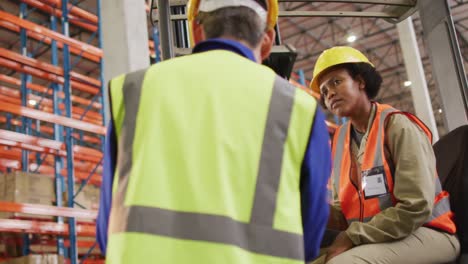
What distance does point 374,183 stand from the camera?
278 cm

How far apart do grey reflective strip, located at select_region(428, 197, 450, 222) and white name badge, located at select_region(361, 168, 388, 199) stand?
254 mm

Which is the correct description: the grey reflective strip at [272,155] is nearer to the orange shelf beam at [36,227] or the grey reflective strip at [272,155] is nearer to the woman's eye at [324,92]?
the woman's eye at [324,92]

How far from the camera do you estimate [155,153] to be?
145 cm

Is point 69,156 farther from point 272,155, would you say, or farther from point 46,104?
point 272,155

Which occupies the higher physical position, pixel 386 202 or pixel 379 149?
pixel 379 149

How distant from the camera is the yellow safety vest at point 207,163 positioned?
139 cm

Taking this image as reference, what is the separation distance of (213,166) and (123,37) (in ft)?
15.0

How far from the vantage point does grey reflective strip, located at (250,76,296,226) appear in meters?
1.46

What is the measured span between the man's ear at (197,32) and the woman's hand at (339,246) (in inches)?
53.3

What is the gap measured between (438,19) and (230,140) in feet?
7.79

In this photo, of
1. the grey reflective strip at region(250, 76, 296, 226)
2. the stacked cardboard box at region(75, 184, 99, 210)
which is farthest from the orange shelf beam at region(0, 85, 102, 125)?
the grey reflective strip at region(250, 76, 296, 226)

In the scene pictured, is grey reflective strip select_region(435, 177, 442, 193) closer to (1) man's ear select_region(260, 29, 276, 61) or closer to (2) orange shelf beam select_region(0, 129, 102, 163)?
(1) man's ear select_region(260, 29, 276, 61)

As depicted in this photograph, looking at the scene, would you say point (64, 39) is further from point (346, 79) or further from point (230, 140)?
point (230, 140)

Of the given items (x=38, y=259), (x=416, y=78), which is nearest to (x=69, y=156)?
(x=38, y=259)
